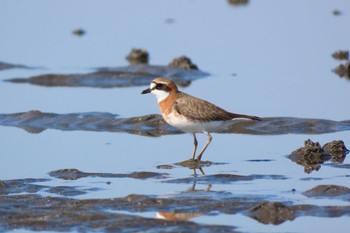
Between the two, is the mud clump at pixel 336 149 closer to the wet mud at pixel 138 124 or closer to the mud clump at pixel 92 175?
the wet mud at pixel 138 124

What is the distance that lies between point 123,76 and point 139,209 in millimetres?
11817

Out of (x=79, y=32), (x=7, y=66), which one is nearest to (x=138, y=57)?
(x=7, y=66)

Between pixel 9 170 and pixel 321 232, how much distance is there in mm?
5625

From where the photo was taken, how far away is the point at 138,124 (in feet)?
65.7

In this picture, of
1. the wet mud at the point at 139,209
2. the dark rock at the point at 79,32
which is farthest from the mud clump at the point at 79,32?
the wet mud at the point at 139,209

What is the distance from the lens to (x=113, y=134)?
771 inches

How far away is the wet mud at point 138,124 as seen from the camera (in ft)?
62.8

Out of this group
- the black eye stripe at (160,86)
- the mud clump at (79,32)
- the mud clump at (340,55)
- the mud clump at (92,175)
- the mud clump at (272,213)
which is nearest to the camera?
the mud clump at (272,213)

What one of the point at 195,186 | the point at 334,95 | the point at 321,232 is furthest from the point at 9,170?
the point at 334,95

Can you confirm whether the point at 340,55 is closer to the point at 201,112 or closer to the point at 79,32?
the point at 79,32

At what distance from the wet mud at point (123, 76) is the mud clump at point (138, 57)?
3.87 ft

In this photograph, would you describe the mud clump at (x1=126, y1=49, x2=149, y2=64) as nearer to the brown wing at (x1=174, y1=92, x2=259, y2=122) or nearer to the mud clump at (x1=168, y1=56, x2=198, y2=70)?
the mud clump at (x1=168, y1=56, x2=198, y2=70)

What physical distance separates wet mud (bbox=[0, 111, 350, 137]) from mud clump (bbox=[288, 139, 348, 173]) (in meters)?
2.02

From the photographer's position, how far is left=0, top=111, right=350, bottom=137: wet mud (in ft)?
62.8
